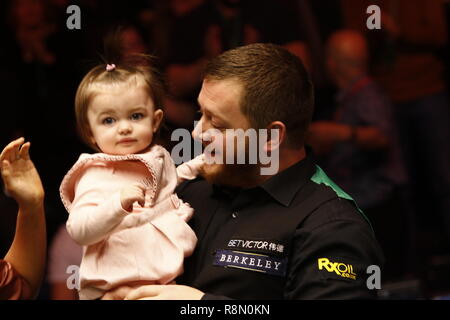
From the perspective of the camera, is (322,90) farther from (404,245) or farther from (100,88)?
(100,88)

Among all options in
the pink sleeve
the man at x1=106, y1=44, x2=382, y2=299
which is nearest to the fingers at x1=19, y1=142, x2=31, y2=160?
the pink sleeve

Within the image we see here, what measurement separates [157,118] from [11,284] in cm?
73

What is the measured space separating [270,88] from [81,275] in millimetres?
834

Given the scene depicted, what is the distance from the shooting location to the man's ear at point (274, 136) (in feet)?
7.97

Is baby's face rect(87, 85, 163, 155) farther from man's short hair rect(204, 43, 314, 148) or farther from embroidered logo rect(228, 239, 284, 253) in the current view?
embroidered logo rect(228, 239, 284, 253)

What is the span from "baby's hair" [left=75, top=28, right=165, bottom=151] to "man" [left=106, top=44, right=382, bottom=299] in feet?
0.54

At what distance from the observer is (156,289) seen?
2.25 metres

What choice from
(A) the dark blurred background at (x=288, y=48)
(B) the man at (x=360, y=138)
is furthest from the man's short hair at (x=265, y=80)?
(B) the man at (x=360, y=138)

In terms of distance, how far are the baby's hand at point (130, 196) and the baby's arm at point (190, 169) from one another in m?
0.43

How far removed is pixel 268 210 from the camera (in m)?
2.38

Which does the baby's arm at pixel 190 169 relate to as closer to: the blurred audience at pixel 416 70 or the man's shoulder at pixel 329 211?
the man's shoulder at pixel 329 211

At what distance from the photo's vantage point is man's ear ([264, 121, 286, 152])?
2430 millimetres

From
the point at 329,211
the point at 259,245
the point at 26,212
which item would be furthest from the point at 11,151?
the point at 329,211

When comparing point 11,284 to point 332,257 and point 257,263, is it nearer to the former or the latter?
point 257,263
